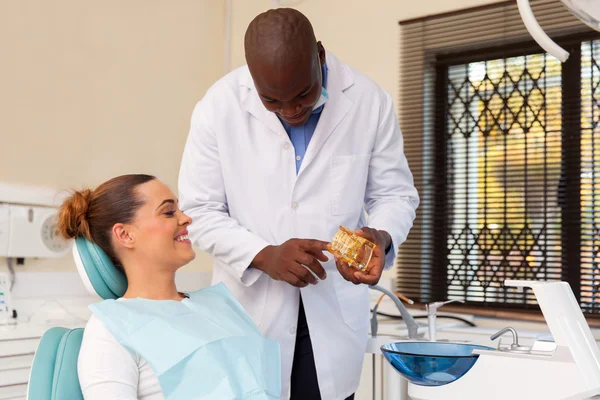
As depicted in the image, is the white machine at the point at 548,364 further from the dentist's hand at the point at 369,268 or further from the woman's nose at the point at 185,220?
the woman's nose at the point at 185,220

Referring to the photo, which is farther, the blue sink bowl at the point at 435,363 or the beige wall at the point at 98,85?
the beige wall at the point at 98,85

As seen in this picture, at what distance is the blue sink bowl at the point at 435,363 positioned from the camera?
53.2 inches

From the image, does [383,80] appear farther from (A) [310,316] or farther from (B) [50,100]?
(A) [310,316]

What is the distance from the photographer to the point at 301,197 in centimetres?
167

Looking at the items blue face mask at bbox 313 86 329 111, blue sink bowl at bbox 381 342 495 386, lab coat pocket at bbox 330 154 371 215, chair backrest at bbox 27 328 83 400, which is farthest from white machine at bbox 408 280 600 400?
chair backrest at bbox 27 328 83 400

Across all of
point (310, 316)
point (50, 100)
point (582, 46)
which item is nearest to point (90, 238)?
point (310, 316)

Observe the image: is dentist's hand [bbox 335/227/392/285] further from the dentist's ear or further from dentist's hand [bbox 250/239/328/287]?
the dentist's ear

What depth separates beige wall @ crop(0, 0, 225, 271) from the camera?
2.80 m

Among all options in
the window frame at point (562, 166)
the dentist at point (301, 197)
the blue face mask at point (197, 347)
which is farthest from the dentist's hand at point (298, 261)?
the window frame at point (562, 166)

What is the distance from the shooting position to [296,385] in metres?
1.65

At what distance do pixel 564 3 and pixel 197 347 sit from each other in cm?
93

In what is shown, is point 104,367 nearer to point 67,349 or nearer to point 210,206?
point 67,349

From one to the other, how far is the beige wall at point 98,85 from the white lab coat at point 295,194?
1.38 meters

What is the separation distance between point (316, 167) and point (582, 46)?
1.88 meters
